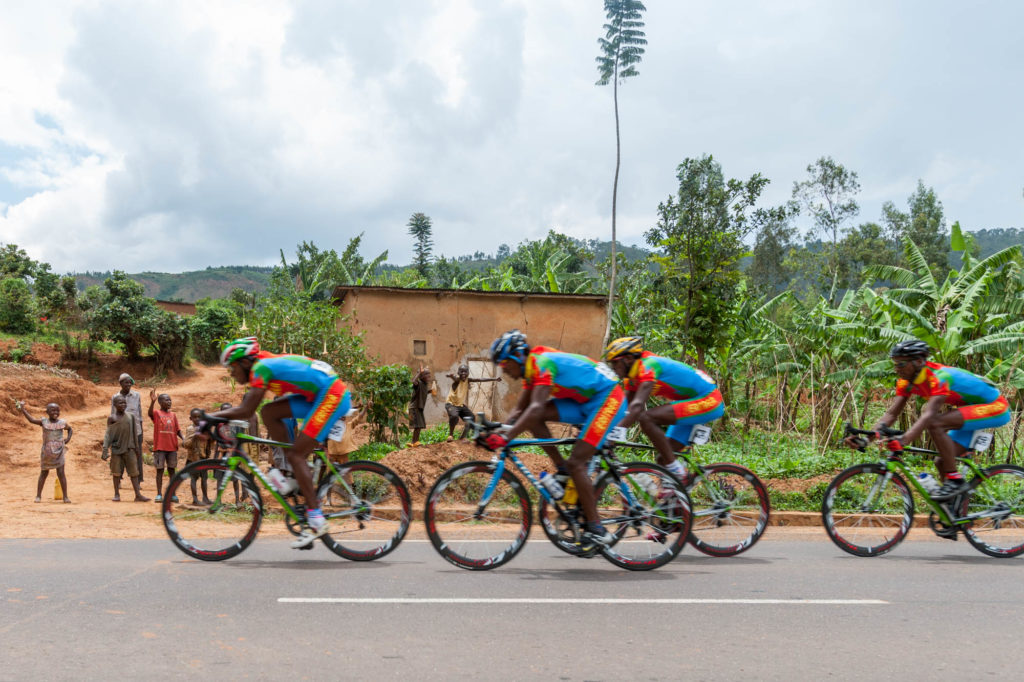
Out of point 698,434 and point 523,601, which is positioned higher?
point 698,434

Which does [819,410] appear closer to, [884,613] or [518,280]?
[884,613]

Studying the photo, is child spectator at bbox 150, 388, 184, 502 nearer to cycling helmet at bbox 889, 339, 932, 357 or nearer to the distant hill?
cycling helmet at bbox 889, 339, 932, 357

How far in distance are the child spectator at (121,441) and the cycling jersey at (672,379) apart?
28.3 feet

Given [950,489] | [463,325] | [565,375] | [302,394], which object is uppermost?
[463,325]

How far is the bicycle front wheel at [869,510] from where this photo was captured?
6.96 m

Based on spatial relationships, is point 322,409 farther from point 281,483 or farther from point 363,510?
point 363,510

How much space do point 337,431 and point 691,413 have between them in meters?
3.04

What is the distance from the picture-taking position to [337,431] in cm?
631

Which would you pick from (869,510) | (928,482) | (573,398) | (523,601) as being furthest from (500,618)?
(928,482)

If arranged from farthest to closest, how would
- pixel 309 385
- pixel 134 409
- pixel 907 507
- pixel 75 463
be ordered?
pixel 75 463 → pixel 134 409 → pixel 907 507 → pixel 309 385

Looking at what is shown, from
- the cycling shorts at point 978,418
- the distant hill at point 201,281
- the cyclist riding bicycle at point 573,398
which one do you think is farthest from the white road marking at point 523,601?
the distant hill at point 201,281

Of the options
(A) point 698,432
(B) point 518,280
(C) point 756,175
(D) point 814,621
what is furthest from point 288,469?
(B) point 518,280

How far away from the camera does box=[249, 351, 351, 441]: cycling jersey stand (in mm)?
6145

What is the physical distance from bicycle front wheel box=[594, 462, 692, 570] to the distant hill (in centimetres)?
17887
